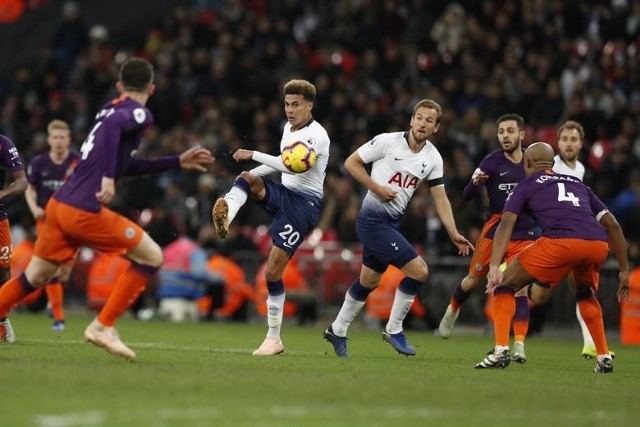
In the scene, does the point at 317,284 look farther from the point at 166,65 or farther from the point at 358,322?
the point at 166,65

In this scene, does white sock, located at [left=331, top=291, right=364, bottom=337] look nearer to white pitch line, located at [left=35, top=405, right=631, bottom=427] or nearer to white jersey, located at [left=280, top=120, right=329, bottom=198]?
white jersey, located at [left=280, top=120, right=329, bottom=198]

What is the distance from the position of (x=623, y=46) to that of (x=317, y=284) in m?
7.81

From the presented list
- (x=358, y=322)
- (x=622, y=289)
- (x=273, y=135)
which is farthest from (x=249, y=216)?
(x=622, y=289)

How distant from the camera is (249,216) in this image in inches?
1072

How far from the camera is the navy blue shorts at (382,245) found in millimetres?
13852

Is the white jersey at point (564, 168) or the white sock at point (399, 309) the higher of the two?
the white jersey at point (564, 168)

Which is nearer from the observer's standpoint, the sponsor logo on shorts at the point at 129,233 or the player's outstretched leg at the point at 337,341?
the sponsor logo on shorts at the point at 129,233

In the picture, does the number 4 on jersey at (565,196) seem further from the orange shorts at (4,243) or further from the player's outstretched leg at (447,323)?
the orange shorts at (4,243)

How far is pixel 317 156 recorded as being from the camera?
1363 centimetres

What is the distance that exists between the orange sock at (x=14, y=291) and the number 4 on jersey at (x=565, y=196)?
520cm

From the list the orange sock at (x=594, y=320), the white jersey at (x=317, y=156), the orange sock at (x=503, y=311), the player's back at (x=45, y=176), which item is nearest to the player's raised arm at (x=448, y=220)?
the orange sock at (x=503, y=311)

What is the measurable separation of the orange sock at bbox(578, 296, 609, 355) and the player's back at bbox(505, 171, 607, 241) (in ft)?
2.32

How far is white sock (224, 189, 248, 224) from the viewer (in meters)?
13.2

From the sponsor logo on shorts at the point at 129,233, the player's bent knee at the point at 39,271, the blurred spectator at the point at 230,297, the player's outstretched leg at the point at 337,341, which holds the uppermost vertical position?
the sponsor logo on shorts at the point at 129,233
